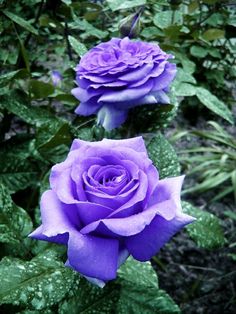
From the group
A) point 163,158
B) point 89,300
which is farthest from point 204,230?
point 89,300

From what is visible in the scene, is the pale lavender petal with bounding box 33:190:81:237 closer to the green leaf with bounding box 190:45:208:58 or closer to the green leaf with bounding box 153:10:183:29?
the green leaf with bounding box 153:10:183:29

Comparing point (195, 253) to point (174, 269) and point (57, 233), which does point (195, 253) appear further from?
point (57, 233)

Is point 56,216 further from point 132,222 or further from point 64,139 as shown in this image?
point 64,139

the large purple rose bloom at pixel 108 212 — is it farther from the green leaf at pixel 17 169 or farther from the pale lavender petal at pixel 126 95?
the green leaf at pixel 17 169

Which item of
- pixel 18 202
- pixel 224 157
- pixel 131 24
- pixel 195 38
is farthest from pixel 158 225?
pixel 224 157

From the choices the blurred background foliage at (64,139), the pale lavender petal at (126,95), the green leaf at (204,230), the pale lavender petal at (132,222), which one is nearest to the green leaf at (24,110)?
the blurred background foliage at (64,139)

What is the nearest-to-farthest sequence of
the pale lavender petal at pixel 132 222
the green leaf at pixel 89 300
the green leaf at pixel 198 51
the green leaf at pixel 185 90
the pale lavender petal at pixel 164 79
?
the pale lavender petal at pixel 132 222 → the green leaf at pixel 89 300 → the pale lavender petal at pixel 164 79 → the green leaf at pixel 185 90 → the green leaf at pixel 198 51

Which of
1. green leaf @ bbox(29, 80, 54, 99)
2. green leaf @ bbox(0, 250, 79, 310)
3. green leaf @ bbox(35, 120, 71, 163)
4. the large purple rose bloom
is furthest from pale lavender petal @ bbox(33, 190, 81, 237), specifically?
green leaf @ bbox(29, 80, 54, 99)
